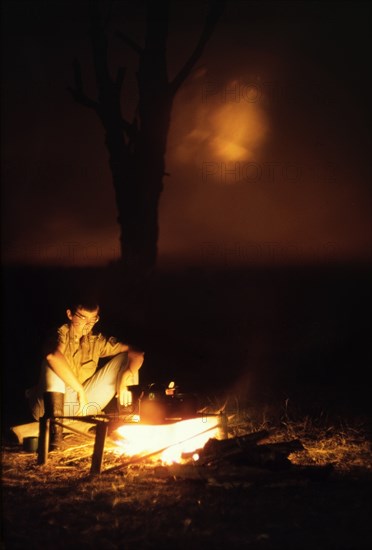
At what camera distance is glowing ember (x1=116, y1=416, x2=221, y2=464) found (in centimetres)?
428

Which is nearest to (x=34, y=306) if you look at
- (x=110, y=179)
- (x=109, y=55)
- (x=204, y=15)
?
(x=110, y=179)

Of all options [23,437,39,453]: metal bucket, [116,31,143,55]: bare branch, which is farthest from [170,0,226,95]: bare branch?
[23,437,39,453]: metal bucket

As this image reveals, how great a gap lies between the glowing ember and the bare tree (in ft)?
11.5

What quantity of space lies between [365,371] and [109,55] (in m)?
4.60

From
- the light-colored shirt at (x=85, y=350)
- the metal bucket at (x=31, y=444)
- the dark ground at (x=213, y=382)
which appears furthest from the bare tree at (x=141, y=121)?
Result: the metal bucket at (x=31, y=444)

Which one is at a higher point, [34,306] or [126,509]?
[34,306]

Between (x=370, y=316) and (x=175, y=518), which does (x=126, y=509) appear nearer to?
(x=175, y=518)

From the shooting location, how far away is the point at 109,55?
705 cm

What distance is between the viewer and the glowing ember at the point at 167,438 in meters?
4.28

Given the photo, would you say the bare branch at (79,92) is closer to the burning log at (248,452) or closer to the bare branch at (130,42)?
the bare branch at (130,42)

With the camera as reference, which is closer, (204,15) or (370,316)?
(204,15)

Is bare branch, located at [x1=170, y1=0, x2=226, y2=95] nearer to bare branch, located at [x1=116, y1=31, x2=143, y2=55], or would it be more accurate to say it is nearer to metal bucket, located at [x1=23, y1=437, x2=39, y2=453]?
bare branch, located at [x1=116, y1=31, x2=143, y2=55]

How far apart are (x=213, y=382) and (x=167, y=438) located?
268 cm

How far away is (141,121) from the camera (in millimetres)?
7414
